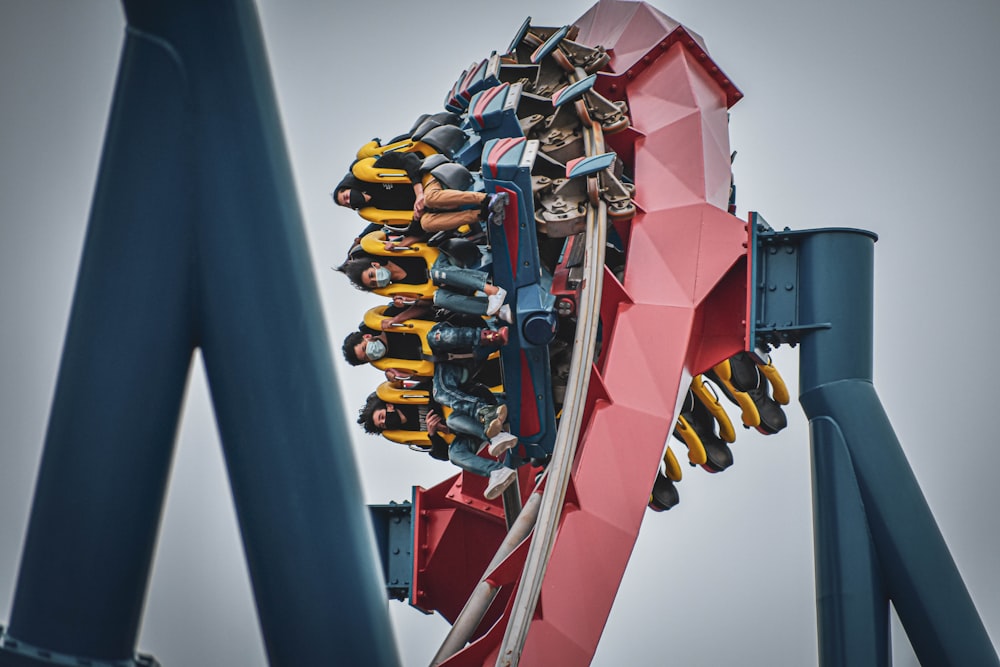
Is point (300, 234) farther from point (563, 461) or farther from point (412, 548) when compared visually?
point (412, 548)

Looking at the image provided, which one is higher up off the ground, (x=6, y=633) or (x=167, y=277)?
(x=167, y=277)

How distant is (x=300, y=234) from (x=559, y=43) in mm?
6219

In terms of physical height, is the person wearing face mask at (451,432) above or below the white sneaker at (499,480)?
above

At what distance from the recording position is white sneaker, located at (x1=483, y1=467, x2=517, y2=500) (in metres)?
9.41

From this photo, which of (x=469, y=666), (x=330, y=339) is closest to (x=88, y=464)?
(x=330, y=339)

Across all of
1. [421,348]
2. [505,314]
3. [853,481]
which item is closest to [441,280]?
[505,314]

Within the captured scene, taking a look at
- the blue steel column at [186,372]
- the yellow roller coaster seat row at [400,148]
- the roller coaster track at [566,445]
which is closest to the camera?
the blue steel column at [186,372]

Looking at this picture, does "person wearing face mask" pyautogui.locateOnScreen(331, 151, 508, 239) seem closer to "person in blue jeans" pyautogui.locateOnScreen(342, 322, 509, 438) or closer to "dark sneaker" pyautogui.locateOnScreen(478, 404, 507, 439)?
"person in blue jeans" pyautogui.locateOnScreen(342, 322, 509, 438)

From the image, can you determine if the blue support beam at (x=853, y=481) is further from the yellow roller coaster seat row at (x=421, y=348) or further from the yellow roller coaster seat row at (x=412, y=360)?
the yellow roller coaster seat row at (x=421, y=348)

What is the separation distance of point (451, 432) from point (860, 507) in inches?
121

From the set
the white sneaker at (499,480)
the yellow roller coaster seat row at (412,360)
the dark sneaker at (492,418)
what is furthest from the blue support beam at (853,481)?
the yellow roller coaster seat row at (412,360)

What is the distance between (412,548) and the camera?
12484 millimetres

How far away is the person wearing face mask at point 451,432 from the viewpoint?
9.47 metres

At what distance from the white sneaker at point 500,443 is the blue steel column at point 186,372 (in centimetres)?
375
